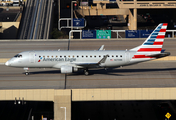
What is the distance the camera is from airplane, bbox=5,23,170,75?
5078 centimetres

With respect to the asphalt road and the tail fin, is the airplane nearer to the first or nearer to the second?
the tail fin

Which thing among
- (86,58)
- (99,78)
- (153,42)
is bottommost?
(99,78)

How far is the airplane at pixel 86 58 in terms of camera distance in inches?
1999

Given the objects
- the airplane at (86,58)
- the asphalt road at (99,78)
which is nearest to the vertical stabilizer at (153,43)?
the airplane at (86,58)

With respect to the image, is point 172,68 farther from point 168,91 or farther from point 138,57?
point 168,91

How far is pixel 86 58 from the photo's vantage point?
51.3 meters

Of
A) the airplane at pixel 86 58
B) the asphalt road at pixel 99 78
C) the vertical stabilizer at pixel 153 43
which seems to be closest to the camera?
the asphalt road at pixel 99 78

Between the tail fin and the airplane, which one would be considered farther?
the tail fin

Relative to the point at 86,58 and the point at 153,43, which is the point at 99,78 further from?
the point at 153,43

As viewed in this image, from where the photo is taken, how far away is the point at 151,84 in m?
47.3

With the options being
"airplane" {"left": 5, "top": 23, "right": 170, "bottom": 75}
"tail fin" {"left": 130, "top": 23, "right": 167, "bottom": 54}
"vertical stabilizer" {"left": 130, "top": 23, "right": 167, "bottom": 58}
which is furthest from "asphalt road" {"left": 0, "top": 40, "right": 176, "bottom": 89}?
"tail fin" {"left": 130, "top": 23, "right": 167, "bottom": 54}

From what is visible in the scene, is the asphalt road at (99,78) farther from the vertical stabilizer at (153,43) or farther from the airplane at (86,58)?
the vertical stabilizer at (153,43)

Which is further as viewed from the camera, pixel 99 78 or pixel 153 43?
pixel 153 43

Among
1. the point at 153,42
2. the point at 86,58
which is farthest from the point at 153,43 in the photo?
the point at 86,58
